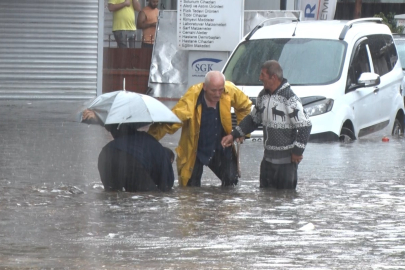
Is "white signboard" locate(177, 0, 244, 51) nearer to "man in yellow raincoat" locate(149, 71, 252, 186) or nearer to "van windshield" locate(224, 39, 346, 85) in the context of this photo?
"van windshield" locate(224, 39, 346, 85)

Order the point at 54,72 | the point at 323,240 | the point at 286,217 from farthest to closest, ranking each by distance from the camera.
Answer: the point at 54,72 < the point at 286,217 < the point at 323,240

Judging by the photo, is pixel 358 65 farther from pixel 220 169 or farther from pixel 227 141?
pixel 227 141

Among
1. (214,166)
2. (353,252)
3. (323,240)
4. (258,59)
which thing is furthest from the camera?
(258,59)

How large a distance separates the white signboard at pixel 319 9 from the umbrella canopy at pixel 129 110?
1138cm

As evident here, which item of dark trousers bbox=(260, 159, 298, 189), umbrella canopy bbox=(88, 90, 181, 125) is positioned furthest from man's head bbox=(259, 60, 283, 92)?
umbrella canopy bbox=(88, 90, 181, 125)

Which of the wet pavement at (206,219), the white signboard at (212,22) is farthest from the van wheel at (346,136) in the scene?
the white signboard at (212,22)

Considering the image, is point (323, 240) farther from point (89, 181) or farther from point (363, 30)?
point (363, 30)

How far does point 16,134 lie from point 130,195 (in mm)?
5762

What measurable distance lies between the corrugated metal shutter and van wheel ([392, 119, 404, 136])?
7202mm

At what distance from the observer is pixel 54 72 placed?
21125 mm

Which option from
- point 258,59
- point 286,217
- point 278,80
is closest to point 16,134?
point 258,59

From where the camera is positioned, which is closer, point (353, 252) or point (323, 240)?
point (353, 252)

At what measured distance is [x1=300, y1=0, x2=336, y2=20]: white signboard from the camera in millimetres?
21000

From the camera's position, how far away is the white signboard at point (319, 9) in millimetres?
21000
